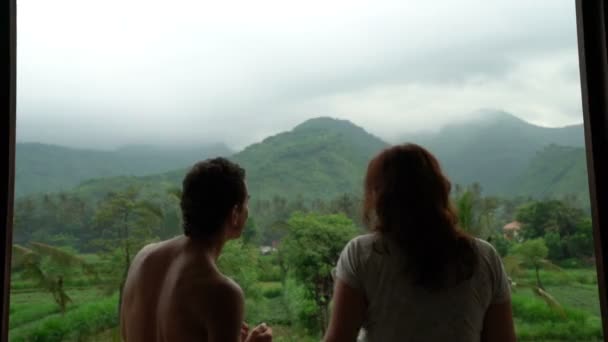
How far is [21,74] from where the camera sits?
1921mm

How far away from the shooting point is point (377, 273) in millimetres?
1207

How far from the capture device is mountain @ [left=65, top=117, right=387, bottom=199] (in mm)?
2041

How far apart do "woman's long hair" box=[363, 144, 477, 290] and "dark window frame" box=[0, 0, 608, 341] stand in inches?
19.4

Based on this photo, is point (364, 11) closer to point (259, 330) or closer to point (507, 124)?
point (507, 124)

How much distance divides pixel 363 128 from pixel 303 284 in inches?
25.0

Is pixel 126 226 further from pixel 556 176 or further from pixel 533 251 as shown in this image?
pixel 556 176

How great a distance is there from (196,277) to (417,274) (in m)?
0.47

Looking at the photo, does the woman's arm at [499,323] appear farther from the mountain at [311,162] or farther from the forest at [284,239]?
the mountain at [311,162]

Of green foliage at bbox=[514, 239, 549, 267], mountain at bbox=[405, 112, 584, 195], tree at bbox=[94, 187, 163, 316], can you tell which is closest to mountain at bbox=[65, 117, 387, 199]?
tree at bbox=[94, 187, 163, 316]

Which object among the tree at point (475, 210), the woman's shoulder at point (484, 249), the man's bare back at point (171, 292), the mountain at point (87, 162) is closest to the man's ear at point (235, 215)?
the man's bare back at point (171, 292)

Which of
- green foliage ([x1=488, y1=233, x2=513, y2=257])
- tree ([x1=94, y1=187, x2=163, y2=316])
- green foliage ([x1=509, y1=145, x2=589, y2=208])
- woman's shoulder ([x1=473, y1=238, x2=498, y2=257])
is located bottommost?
green foliage ([x1=488, y1=233, x2=513, y2=257])

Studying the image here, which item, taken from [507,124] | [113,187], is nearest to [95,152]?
[113,187]

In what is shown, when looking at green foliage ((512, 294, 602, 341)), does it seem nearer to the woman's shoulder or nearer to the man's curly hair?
the woman's shoulder

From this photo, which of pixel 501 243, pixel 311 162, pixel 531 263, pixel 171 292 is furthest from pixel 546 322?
pixel 171 292
